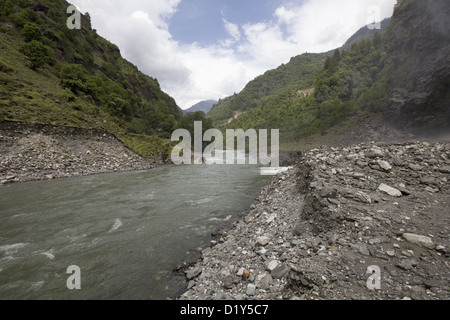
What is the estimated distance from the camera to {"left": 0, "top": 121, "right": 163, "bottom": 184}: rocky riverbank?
15.6 metres

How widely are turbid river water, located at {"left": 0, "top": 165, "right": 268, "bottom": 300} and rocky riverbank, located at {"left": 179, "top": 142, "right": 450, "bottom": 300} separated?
1304 mm

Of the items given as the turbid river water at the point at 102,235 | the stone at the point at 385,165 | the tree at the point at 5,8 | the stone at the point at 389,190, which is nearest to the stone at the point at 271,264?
the turbid river water at the point at 102,235

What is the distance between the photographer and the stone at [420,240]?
373cm

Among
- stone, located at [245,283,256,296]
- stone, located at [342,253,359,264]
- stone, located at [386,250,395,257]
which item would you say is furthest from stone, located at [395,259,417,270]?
stone, located at [245,283,256,296]

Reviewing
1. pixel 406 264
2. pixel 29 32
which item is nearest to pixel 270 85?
pixel 29 32

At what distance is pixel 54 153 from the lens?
59.6ft

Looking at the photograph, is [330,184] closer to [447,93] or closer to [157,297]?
[157,297]

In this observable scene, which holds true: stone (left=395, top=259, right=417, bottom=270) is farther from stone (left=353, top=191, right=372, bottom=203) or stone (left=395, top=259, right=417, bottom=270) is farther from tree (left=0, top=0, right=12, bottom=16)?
tree (left=0, top=0, right=12, bottom=16)

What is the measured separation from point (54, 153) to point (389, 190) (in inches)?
1010

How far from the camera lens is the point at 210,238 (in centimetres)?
726

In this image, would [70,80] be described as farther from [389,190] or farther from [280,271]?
[389,190]

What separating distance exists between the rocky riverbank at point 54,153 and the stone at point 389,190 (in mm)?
22392

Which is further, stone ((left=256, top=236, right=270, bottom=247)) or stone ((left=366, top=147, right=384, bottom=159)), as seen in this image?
stone ((left=366, top=147, right=384, bottom=159))

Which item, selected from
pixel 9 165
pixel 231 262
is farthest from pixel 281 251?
pixel 9 165
